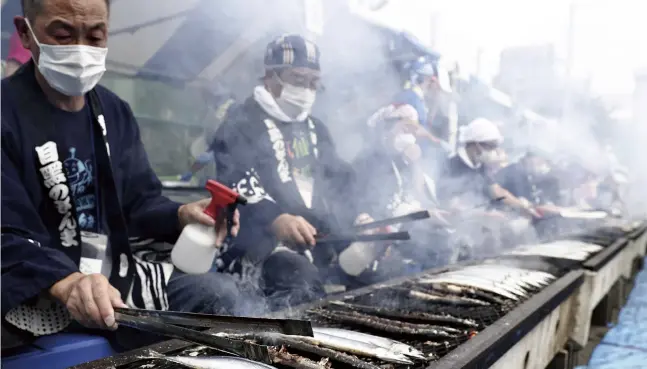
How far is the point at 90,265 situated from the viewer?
2074mm

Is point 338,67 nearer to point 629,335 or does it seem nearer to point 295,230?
point 295,230

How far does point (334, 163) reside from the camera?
12.9ft

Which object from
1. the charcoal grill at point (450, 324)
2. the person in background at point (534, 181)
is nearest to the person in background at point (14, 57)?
the charcoal grill at point (450, 324)

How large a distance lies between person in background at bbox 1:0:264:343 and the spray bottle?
39mm

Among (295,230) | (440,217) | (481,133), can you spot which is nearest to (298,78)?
(295,230)

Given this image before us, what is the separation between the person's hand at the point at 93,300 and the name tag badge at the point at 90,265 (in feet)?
1.36

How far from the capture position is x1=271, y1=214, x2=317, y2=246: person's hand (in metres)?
2.90

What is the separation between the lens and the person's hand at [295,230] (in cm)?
290

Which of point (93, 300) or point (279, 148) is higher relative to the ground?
point (279, 148)

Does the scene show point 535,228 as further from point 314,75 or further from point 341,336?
point 341,336

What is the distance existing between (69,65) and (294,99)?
5.76 feet

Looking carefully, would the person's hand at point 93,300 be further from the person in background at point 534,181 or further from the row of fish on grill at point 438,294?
the person in background at point 534,181

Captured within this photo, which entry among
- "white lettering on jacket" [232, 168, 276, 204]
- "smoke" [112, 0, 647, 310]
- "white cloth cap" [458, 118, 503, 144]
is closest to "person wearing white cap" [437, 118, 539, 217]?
"white cloth cap" [458, 118, 503, 144]

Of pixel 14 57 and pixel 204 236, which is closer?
pixel 204 236
